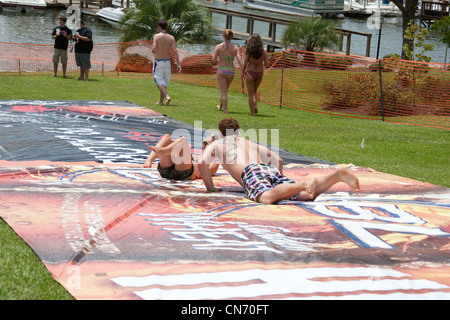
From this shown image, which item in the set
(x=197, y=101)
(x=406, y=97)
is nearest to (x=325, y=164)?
(x=197, y=101)

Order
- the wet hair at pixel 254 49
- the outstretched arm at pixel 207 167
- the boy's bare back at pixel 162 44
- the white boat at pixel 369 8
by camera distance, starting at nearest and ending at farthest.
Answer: the outstretched arm at pixel 207 167
the wet hair at pixel 254 49
the boy's bare back at pixel 162 44
the white boat at pixel 369 8

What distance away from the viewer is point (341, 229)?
5199mm

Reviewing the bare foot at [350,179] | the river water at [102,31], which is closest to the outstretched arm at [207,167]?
the bare foot at [350,179]

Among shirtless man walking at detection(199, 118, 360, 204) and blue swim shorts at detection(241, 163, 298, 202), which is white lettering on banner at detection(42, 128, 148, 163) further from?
blue swim shorts at detection(241, 163, 298, 202)

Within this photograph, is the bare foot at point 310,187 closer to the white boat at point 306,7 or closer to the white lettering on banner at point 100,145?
the white lettering on banner at point 100,145

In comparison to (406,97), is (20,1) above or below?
above

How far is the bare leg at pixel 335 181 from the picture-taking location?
582 cm

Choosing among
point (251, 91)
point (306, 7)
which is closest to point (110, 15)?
point (306, 7)

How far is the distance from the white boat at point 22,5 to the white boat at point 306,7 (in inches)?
852

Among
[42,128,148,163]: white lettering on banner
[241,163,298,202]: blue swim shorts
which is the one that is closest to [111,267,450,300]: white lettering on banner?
[241,163,298,202]: blue swim shorts

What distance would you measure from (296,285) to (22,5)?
53463 mm

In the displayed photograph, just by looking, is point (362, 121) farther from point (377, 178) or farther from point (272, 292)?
point (272, 292)

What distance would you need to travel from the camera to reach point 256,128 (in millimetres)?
12047
